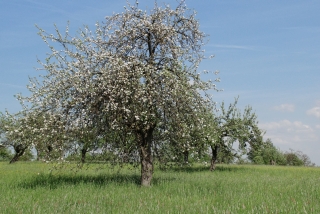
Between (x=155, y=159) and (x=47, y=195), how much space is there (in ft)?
21.0

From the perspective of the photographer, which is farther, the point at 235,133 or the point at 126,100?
the point at 235,133

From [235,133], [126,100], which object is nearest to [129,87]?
[126,100]

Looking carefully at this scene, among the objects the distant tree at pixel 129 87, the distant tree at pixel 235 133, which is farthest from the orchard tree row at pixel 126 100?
the distant tree at pixel 235 133

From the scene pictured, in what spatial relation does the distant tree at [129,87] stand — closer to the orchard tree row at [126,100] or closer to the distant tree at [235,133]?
the orchard tree row at [126,100]

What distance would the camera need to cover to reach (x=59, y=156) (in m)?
17.2

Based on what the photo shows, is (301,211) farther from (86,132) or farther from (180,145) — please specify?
(86,132)

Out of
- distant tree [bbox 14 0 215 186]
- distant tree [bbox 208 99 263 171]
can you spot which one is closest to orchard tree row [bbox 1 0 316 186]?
distant tree [bbox 14 0 215 186]

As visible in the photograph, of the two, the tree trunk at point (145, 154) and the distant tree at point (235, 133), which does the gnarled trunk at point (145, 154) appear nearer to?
the tree trunk at point (145, 154)

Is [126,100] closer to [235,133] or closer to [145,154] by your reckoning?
[145,154]

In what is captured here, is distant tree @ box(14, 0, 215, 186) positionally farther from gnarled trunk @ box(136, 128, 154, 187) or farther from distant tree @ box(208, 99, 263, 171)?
distant tree @ box(208, 99, 263, 171)

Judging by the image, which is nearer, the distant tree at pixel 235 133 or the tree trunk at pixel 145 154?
the tree trunk at pixel 145 154

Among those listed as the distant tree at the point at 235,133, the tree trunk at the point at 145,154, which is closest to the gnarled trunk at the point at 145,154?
the tree trunk at the point at 145,154

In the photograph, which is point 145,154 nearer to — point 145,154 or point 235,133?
point 145,154

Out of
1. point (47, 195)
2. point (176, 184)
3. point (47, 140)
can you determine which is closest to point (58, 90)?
point (47, 140)
